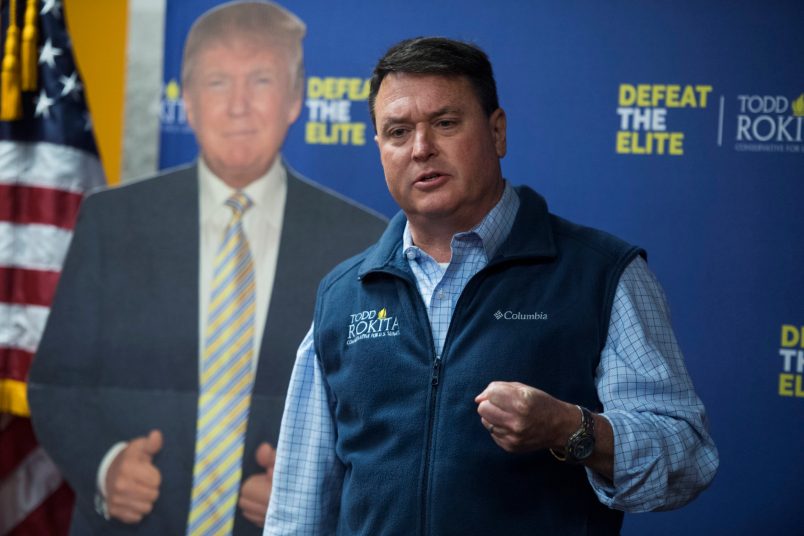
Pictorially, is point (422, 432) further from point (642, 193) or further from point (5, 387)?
point (5, 387)

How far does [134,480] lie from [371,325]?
54.4 inches

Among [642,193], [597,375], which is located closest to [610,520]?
[597,375]

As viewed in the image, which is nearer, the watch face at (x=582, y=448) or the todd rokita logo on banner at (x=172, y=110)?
the watch face at (x=582, y=448)

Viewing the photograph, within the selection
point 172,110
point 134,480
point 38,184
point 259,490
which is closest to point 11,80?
point 38,184

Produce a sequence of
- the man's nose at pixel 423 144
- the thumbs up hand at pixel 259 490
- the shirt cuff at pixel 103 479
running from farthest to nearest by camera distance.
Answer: the shirt cuff at pixel 103 479 < the thumbs up hand at pixel 259 490 < the man's nose at pixel 423 144

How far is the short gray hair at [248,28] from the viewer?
108 inches

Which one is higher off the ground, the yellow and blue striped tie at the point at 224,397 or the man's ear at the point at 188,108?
the man's ear at the point at 188,108

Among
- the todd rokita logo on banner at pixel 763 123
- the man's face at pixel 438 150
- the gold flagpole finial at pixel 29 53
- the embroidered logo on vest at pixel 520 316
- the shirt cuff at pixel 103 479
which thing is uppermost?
the gold flagpole finial at pixel 29 53

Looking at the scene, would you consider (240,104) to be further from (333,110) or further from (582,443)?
(582,443)

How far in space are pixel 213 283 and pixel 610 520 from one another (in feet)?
4.97

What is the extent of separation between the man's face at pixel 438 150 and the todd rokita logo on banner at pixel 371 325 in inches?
7.6

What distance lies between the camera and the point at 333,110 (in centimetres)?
273

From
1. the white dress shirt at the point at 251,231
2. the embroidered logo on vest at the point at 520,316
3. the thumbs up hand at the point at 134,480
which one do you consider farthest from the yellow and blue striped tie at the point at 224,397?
the embroidered logo on vest at the point at 520,316

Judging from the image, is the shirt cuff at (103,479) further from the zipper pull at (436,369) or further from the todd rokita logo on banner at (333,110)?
the zipper pull at (436,369)
